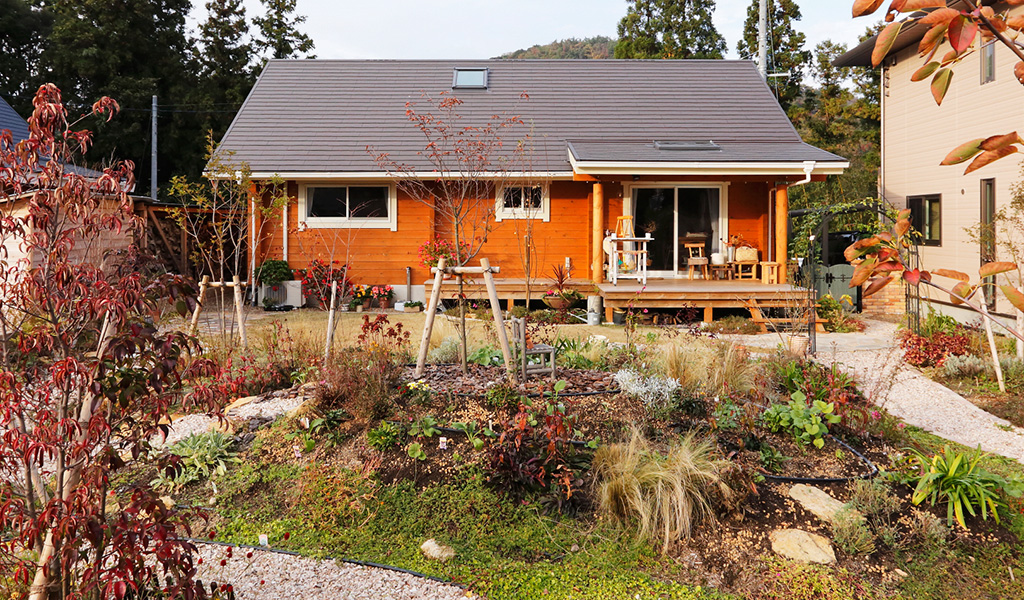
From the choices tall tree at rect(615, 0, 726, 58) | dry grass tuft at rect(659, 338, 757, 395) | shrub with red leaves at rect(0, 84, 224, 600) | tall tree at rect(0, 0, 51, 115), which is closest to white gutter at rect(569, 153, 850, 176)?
dry grass tuft at rect(659, 338, 757, 395)

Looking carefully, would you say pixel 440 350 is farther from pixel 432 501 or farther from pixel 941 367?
pixel 941 367

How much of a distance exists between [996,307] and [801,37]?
1692cm

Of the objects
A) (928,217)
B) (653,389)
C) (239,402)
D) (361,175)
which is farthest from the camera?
(361,175)

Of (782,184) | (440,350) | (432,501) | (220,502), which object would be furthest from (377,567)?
(782,184)

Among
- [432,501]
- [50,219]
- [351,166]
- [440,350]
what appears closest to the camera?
[50,219]

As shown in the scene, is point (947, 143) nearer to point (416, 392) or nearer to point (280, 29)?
point (416, 392)

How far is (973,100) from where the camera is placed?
11945mm

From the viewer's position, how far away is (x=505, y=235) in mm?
14688

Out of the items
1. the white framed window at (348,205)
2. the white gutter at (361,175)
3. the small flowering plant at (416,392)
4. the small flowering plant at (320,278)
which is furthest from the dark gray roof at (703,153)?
the small flowering plant at (416,392)

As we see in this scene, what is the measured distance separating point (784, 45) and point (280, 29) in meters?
18.8

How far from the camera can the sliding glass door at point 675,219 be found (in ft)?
48.3

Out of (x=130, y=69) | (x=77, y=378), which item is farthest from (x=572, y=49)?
(x=77, y=378)

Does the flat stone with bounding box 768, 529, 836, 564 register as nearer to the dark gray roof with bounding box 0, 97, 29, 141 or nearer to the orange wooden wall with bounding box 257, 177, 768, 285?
the orange wooden wall with bounding box 257, 177, 768, 285

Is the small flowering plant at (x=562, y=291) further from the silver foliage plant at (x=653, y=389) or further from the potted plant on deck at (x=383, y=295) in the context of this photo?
the silver foliage plant at (x=653, y=389)
